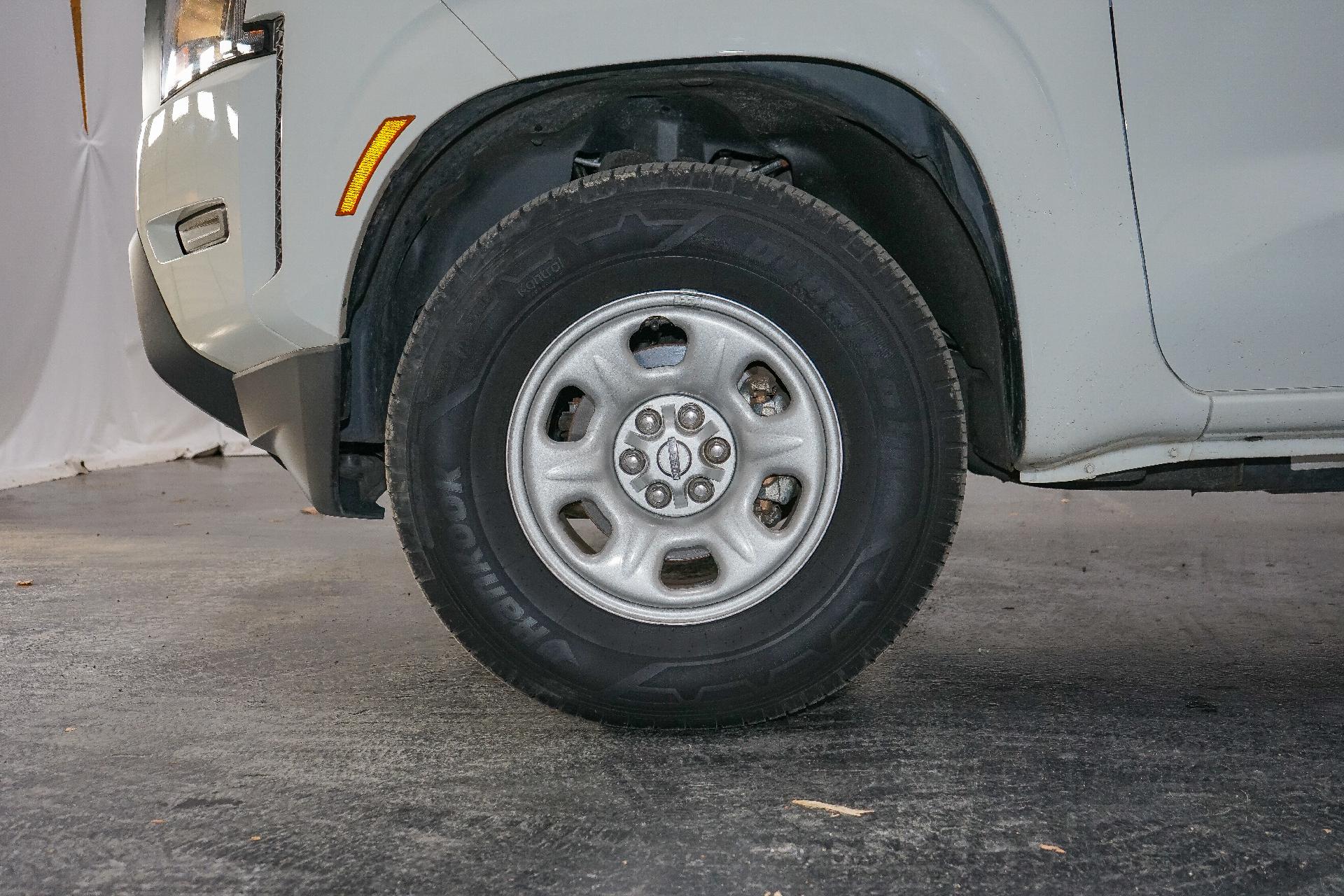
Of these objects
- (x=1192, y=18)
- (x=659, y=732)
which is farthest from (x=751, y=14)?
(x=659, y=732)

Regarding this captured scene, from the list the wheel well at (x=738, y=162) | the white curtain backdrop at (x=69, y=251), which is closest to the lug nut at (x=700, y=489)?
the wheel well at (x=738, y=162)

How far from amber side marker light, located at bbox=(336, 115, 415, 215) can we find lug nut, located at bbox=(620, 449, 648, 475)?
60 cm

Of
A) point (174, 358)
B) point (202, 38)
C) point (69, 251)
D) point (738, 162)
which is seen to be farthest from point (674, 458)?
point (69, 251)

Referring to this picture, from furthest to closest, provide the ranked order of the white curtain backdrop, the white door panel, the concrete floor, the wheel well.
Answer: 1. the white curtain backdrop
2. the wheel well
3. the white door panel
4. the concrete floor

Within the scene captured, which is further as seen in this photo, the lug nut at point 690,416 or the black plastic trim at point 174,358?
the black plastic trim at point 174,358

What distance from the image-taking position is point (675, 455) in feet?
6.21

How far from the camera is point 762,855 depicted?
1443 millimetres

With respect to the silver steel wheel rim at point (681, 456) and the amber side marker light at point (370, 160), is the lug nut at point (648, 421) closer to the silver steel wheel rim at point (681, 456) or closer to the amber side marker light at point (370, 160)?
the silver steel wheel rim at point (681, 456)

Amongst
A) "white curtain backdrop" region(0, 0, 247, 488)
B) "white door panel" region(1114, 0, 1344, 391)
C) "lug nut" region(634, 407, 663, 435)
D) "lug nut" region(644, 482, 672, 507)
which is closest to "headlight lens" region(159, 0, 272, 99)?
"lug nut" region(634, 407, 663, 435)

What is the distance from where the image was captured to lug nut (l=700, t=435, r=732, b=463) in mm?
1894

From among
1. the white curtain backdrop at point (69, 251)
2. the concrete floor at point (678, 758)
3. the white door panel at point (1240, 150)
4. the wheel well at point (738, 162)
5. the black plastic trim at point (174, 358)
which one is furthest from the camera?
the white curtain backdrop at point (69, 251)

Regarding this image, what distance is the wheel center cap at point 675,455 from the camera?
189 centimetres

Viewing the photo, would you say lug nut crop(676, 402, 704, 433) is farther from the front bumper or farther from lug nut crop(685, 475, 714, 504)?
the front bumper

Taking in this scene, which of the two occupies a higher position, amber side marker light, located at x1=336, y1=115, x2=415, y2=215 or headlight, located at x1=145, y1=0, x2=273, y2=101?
headlight, located at x1=145, y1=0, x2=273, y2=101
